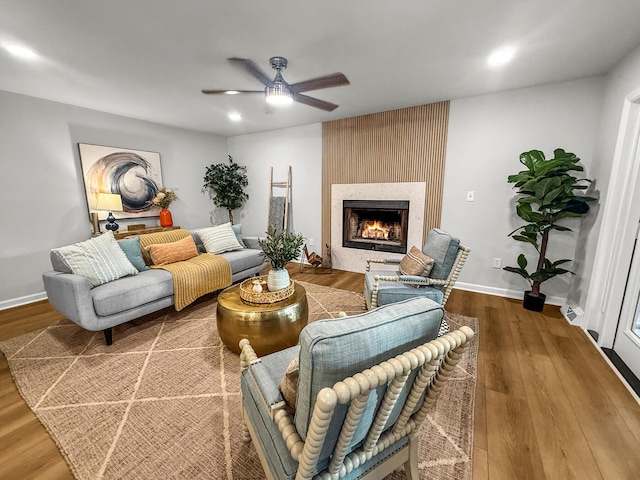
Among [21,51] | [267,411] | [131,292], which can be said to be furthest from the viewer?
[131,292]

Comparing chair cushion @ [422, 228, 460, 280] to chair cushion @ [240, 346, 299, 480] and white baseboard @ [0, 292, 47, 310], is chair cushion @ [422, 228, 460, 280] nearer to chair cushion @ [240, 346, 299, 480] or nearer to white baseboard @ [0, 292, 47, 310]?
chair cushion @ [240, 346, 299, 480]

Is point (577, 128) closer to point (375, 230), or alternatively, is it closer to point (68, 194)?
point (375, 230)

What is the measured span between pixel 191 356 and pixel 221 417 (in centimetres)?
71

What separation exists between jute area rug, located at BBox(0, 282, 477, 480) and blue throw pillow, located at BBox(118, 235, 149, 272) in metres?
0.62

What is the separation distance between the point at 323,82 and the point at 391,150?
1.84 metres

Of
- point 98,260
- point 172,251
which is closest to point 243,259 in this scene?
point 172,251

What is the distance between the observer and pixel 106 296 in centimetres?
213

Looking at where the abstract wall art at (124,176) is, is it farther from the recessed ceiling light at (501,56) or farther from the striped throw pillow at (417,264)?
the recessed ceiling light at (501,56)

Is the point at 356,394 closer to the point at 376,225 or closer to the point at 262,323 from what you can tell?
the point at 262,323

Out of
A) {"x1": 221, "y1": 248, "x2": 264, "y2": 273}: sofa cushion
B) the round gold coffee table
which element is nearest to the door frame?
the round gold coffee table

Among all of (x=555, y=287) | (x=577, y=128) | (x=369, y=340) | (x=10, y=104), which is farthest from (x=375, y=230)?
(x=10, y=104)

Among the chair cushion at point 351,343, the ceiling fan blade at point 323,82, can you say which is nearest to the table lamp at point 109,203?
the ceiling fan blade at point 323,82

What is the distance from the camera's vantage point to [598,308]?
2318 millimetres

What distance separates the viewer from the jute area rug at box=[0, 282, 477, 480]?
1257 mm
